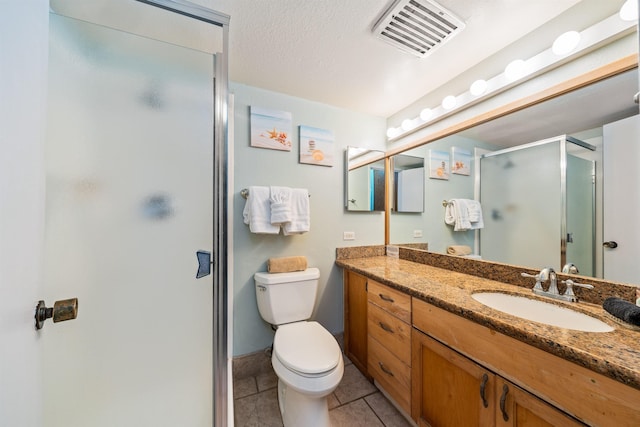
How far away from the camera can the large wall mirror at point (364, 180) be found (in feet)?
6.19

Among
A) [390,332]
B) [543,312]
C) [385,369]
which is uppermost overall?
[543,312]

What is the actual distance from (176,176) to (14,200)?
19.0 inches

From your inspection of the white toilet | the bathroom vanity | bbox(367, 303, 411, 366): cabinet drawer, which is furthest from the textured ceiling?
bbox(367, 303, 411, 366): cabinet drawer

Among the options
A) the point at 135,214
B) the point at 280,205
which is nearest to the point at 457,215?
the point at 280,205

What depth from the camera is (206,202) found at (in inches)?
36.1

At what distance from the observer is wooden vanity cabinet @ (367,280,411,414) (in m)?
1.13

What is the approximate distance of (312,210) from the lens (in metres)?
1.77

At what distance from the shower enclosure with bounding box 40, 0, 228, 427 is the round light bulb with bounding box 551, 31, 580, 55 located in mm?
1528

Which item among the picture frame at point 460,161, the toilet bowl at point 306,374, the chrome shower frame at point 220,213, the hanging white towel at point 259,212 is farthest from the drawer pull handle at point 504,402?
the hanging white towel at point 259,212

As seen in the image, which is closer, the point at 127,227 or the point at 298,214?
the point at 127,227

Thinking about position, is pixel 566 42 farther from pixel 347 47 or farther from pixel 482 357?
pixel 482 357

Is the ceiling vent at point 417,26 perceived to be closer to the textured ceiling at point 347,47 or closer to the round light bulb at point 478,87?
the textured ceiling at point 347,47

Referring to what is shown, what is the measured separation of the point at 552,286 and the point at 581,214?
0.35m

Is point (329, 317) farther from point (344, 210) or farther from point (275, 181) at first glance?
point (275, 181)
